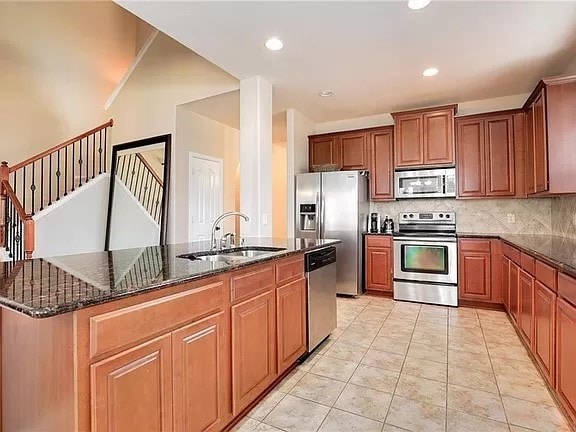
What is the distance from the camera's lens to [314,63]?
3.33 meters

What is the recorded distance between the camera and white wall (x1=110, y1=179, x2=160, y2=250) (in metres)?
5.07

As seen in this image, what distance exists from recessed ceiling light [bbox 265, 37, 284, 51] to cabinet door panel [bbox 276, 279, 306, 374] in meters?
2.03

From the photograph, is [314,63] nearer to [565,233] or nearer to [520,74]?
[520,74]

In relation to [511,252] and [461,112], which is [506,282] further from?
[461,112]

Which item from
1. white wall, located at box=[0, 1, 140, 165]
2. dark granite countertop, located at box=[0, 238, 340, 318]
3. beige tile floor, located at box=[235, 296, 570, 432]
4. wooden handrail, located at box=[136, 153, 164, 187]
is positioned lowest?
beige tile floor, located at box=[235, 296, 570, 432]

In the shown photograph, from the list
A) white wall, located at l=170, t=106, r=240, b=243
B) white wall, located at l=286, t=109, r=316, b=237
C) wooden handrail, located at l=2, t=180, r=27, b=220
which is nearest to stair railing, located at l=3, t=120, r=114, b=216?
wooden handrail, located at l=2, t=180, r=27, b=220

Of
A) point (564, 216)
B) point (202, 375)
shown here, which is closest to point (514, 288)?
point (564, 216)

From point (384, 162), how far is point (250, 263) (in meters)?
3.51

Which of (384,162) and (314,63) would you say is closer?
(314,63)

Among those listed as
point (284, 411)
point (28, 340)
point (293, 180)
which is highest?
point (293, 180)

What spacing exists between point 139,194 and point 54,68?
239 centimetres

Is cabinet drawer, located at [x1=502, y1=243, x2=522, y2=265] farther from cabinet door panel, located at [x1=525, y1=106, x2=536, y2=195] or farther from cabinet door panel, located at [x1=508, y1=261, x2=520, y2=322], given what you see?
cabinet door panel, located at [x1=525, y1=106, x2=536, y2=195]

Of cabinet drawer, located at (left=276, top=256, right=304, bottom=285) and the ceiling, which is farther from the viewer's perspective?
the ceiling

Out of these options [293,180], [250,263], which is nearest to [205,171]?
[293,180]
